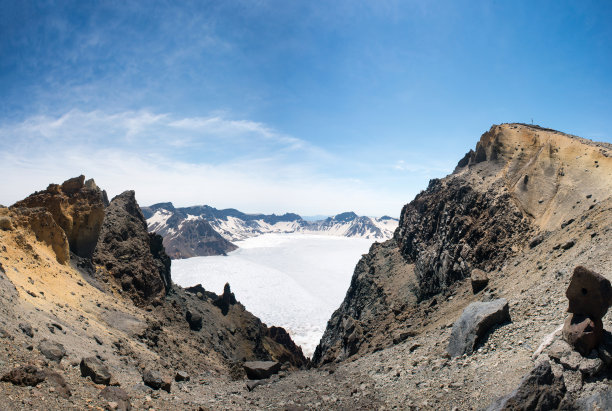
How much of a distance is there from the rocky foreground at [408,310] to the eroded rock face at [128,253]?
0.71 feet

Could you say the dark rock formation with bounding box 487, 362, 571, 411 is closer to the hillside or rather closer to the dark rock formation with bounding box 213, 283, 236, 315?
the hillside

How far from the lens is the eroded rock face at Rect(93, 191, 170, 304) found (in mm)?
36250


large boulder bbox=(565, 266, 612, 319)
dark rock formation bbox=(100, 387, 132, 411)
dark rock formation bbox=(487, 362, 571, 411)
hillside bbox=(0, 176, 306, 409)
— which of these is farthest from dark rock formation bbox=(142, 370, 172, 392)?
large boulder bbox=(565, 266, 612, 319)

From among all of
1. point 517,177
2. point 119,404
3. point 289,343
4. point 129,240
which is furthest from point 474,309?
point 289,343

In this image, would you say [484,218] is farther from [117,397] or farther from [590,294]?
[117,397]

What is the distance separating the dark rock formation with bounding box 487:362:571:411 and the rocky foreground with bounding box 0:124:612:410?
34 millimetres

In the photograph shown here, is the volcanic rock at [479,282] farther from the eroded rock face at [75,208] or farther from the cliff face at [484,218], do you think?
the eroded rock face at [75,208]

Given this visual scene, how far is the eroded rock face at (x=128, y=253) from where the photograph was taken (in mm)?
36250

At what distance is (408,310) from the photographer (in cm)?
3469

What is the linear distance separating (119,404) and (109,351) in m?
7.23

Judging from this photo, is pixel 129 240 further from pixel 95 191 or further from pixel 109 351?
pixel 109 351

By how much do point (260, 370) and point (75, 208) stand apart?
23.1m

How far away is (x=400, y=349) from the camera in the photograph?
67.1 feet

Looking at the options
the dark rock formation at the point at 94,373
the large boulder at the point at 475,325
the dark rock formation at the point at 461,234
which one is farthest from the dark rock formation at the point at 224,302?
the large boulder at the point at 475,325
